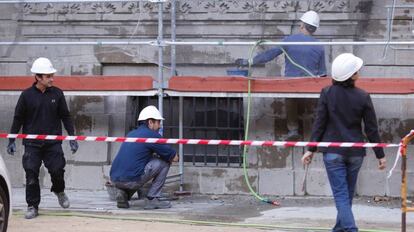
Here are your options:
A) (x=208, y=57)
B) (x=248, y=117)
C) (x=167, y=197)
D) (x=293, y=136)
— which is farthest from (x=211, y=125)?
(x=167, y=197)

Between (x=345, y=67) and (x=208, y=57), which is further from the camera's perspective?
(x=208, y=57)

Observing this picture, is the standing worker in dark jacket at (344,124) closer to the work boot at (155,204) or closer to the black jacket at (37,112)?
the work boot at (155,204)

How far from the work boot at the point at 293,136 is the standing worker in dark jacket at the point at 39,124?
2775 mm

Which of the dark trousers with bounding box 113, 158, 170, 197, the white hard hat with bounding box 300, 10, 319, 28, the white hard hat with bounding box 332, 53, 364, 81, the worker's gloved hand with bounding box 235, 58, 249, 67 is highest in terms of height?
the white hard hat with bounding box 300, 10, 319, 28

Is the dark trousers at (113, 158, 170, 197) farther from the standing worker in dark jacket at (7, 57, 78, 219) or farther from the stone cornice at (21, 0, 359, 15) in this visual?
the stone cornice at (21, 0, 359, 15)

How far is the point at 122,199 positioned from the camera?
9.88m

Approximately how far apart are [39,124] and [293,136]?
10.6ft

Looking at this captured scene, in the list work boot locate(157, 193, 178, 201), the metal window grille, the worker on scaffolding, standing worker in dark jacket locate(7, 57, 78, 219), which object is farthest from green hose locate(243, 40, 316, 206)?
standing worker in dark jacket locate(7, 57, 78, 219)

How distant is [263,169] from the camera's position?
10.7 metres

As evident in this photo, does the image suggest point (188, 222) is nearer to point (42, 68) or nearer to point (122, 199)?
point (122, 199)

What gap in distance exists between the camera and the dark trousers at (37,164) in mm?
9293

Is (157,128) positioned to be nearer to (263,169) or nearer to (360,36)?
(263,169)

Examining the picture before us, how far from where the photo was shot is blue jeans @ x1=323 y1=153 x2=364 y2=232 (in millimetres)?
7328

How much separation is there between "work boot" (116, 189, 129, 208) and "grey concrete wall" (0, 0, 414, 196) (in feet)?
4.09
